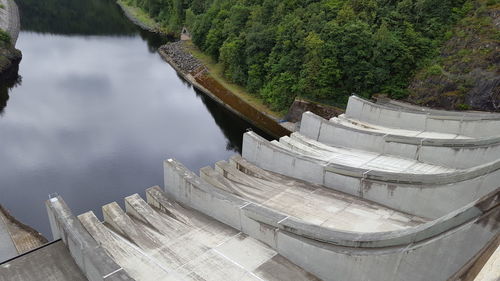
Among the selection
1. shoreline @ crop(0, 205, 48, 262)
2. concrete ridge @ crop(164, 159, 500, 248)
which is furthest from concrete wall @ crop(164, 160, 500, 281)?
shoreline @ crop(0, 205, 48, 262)

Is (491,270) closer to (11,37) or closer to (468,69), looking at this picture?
(468,69)

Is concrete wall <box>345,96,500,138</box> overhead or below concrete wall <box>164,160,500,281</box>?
overhead

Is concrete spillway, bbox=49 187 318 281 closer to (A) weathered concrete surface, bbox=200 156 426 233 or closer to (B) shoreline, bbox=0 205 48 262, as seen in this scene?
(A) weathered concrete surface, bbox=200 156 426 233

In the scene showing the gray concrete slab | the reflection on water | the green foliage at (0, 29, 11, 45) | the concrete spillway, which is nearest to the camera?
the concrete spillway

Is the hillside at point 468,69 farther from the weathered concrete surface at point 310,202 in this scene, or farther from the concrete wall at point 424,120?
the weathered concrete surface at point 310,202

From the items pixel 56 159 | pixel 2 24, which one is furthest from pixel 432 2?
pixel 2 24

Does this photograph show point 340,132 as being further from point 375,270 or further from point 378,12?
point 378,12

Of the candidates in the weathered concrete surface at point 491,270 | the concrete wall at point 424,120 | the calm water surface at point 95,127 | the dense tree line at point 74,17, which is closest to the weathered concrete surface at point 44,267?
the calm water surface at point 95,127
